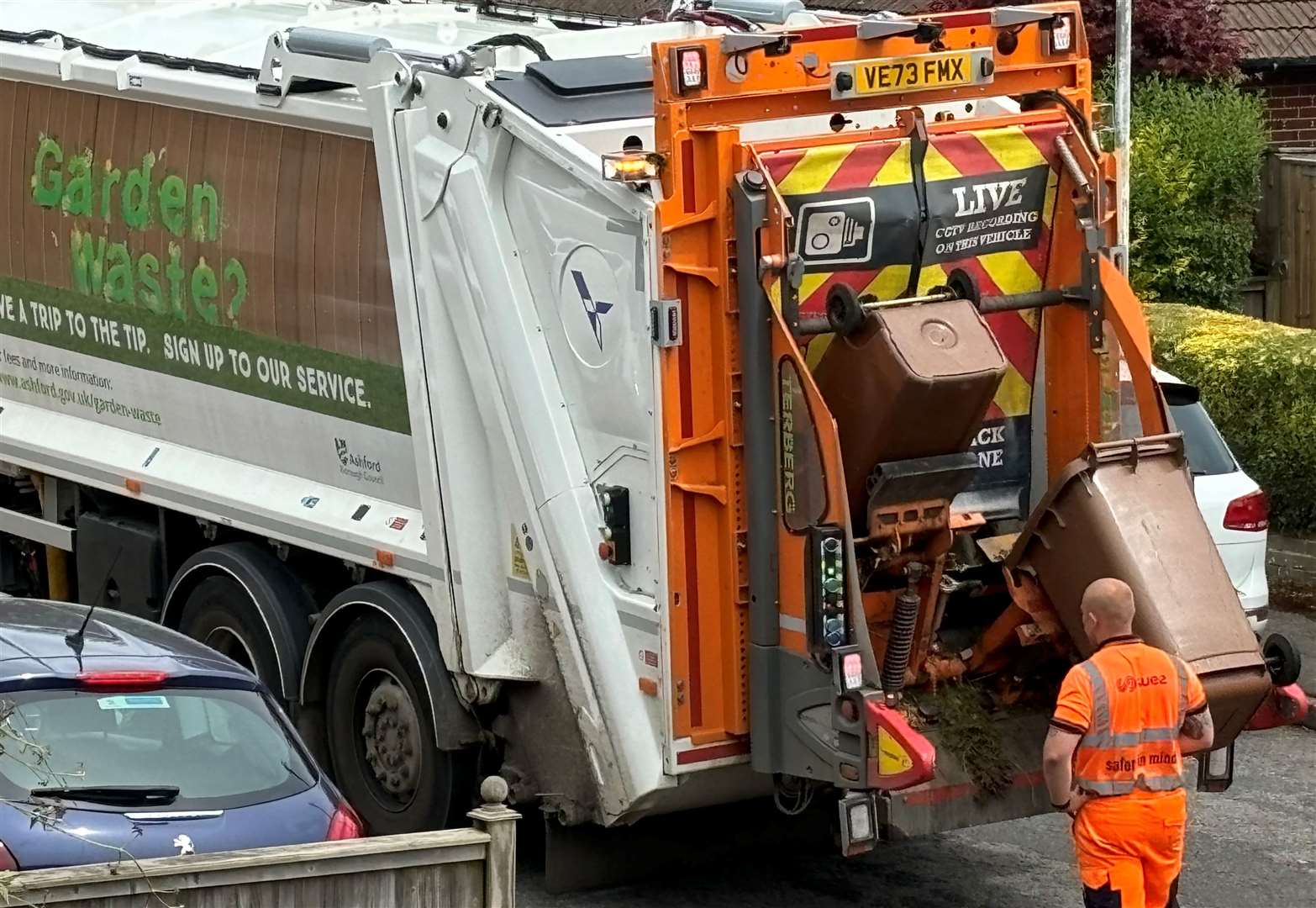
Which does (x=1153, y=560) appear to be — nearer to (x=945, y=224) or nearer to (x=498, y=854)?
(x=945, y=224)

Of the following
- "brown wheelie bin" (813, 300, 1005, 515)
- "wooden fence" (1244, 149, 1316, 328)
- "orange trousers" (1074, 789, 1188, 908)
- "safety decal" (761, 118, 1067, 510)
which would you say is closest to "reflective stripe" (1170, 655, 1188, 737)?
"orange trousers" (1074, 789, 1188, 908)

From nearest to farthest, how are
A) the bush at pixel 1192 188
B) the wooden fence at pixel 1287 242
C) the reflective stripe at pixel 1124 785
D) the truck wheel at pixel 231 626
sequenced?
the reflective stripe at pixel 1124 785 < the truck wheel at pixel 231 626 < the bush at pixel 1192 188 < the wooden fence at pixel 1287 242

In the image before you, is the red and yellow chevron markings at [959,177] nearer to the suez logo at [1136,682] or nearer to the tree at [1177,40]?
the suez logo at [1136,682]

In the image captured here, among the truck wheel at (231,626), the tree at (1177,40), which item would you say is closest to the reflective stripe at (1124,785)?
the truck wheel at (231,626)

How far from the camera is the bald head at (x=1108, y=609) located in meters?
6.54

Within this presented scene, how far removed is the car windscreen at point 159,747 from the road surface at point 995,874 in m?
1.51

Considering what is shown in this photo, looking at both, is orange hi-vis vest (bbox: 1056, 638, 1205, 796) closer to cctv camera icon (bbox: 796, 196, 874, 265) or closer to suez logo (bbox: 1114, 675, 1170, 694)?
suez logo (bbox: 1114, 675, 1170, 694)

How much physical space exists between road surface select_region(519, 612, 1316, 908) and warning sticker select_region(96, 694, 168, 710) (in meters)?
1.80

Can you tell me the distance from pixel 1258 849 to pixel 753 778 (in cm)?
233

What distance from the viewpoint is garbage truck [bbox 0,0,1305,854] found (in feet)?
22.8

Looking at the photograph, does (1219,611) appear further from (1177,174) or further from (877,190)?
(1177,174)

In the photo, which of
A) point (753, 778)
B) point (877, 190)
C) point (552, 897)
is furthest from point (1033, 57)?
point (552, 897)

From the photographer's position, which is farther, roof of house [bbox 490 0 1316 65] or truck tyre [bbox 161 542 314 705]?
roof of house [bbox 490 0 1316 65]

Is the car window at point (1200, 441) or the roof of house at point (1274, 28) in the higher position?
the roof of house at point (1274, 28)
